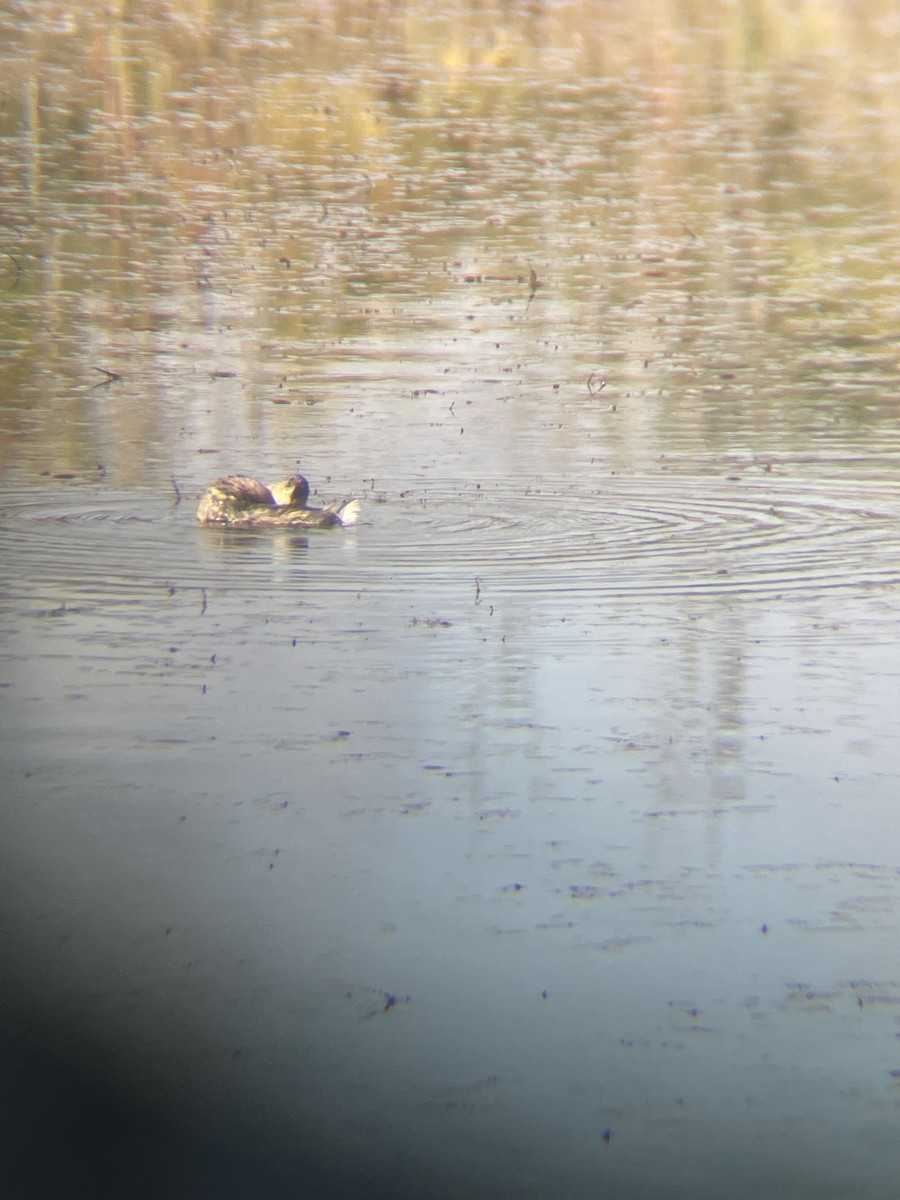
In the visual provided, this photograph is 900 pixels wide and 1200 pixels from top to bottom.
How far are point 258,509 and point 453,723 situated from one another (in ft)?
11.3

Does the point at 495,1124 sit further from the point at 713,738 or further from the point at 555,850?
the point at 713,738

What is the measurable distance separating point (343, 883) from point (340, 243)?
15408mm

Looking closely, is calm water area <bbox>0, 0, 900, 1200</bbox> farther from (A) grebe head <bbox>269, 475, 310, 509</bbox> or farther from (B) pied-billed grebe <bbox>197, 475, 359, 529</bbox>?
(A) grebe head <bbox>269, 475, 310, 509</bbox>

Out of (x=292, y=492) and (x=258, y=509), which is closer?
(x=258, y=509)

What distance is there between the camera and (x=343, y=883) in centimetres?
588

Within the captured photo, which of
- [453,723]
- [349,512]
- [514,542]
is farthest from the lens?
[349,512]

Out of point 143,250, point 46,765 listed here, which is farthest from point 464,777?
point 143,250

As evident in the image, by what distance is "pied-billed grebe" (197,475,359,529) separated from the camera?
1051 cm

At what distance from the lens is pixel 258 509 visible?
10.5 metres

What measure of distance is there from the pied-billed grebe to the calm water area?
12 cm

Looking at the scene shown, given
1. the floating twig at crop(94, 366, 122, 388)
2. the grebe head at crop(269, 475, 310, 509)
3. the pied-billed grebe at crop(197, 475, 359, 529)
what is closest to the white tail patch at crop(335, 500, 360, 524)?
the pied-billed grebe at crop(197, 475, 359, 529)

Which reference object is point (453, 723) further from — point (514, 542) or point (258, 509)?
point (258, 509)

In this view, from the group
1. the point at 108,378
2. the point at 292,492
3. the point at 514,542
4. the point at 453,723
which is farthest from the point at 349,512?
the point at 108,378

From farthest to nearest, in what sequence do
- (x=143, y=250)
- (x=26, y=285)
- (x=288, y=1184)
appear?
(x=143, y=250), (x=26, y=285), (x=288, y=1184)
